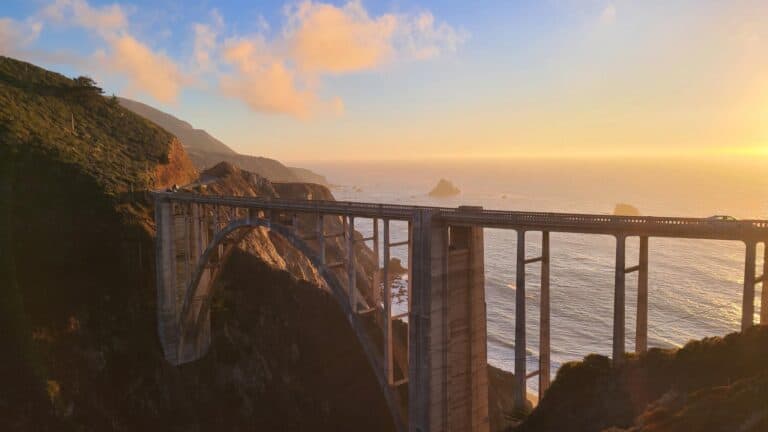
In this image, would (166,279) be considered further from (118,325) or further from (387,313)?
(387,313)

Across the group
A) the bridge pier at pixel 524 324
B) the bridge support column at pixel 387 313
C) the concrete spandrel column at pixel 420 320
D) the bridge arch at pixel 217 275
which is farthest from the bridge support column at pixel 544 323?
the bridge arch at pixel 217 275

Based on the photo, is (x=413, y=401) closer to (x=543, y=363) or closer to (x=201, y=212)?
(x=543, y=363)

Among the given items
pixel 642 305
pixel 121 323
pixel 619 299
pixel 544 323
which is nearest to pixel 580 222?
pixel 619 299

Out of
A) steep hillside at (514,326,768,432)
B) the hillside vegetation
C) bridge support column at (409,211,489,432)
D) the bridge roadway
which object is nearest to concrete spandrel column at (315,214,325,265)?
the bridge roadway

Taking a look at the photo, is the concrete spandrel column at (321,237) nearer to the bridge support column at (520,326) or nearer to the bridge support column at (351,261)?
the bridge support column at (351,261)

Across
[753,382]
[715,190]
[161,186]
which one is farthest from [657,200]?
[753,382]

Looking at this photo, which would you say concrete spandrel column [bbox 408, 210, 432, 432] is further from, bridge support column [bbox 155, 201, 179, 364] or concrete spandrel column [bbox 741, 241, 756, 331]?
bridge support column [bbox 155, 201, 179, 364]
